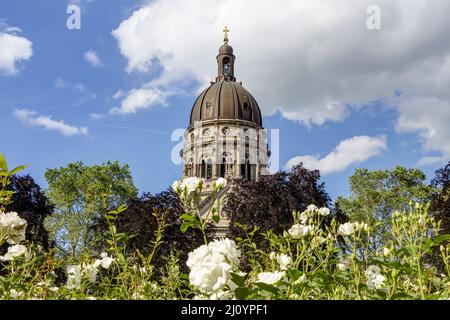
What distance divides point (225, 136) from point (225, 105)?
4.54m

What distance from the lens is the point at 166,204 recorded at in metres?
21.0

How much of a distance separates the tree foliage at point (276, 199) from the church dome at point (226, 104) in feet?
134

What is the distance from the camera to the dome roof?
62.0m

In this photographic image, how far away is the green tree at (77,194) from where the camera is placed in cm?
3797

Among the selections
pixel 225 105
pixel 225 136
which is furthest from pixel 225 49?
pixel 225 136

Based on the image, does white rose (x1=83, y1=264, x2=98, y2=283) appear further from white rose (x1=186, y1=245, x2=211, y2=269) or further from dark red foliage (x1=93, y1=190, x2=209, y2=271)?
dark red foliage (x1=93, y1=190, x2=209, y2=271)

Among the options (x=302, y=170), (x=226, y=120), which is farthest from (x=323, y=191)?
(x=226, y=120)

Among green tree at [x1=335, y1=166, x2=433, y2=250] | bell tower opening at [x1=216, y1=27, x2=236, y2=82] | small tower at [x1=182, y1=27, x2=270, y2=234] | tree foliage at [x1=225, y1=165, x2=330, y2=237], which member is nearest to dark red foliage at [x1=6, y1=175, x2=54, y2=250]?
tree foliage at [x1=225, y1=165, x2=330, y2=237]

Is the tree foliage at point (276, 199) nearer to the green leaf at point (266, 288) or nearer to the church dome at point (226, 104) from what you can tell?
the green leaf at point (266, 288)

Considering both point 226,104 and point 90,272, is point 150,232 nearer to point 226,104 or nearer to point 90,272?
point 90,272

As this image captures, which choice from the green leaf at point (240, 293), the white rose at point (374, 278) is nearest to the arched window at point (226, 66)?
the white rose at point (374, 278)

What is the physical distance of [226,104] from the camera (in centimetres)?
6247

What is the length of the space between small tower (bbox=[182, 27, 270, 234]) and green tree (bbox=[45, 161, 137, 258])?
59.7ft
